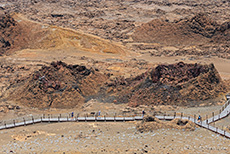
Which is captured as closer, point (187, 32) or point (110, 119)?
point (110, 119)

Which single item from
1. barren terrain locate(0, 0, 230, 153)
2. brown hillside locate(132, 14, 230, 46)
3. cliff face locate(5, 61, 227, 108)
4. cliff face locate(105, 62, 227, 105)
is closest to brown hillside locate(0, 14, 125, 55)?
barren terrain locate(0, 0, 230, 153)

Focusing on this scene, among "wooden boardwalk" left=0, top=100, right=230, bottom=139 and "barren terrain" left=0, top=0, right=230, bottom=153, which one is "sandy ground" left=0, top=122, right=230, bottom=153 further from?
"wooden boardwalk" left=0, top=100, right=230, bottom=139

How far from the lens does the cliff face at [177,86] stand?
33906 mm

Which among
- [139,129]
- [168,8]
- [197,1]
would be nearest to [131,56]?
[139,129]

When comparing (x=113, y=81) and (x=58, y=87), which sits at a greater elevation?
(x=113, y=81)

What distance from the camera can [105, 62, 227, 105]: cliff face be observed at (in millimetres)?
33906

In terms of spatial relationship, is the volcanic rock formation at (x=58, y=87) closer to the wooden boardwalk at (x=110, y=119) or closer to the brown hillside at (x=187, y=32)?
the wooden boardwalk at (x=110, y=119)

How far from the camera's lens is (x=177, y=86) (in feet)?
114

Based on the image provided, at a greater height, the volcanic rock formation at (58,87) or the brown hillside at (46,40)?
the brown hillside at (46,40)

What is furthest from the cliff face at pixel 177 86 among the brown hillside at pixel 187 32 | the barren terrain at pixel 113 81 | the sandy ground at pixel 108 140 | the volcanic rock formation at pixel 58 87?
the brown hillside at pixel 187 32

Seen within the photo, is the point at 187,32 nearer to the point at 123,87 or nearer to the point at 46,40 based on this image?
the point at 46,40

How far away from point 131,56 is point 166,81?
26.3 meters

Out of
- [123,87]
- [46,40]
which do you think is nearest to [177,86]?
[123,87]

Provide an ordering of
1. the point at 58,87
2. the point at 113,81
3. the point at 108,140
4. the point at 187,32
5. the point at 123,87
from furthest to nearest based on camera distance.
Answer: the point at 187,32
the point at 113,81
the point at 123,87
the point at 58,87
the point at 108,140
